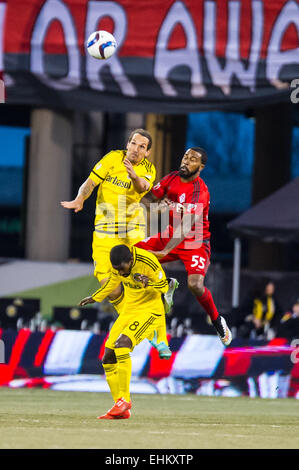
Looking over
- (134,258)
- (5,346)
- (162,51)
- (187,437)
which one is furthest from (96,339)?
(162,51)

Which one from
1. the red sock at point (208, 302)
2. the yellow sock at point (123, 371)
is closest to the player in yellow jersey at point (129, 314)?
the yellow sock at point (123, 371)

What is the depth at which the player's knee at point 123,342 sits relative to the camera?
428 inches

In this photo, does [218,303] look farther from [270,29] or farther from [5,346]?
[5,346]

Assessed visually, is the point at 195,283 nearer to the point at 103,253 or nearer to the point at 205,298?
the point at 205,298

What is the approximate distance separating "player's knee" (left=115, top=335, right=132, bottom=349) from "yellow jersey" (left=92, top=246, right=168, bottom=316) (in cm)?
34

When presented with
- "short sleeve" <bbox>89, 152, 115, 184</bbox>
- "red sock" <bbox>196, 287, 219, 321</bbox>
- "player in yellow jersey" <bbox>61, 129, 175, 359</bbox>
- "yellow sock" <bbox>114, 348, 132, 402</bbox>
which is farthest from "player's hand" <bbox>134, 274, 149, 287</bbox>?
"short sleeve" <bbox>89, 152, 115, 184</bbox>

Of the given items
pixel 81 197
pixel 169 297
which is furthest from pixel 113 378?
pixel 81 197

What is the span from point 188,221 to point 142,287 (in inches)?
48.9

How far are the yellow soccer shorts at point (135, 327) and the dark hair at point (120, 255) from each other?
2.58 ft

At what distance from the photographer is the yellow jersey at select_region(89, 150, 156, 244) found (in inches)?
487

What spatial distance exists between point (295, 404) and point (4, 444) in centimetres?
727

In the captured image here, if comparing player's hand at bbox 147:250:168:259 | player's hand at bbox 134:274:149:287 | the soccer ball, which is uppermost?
the soccer ball

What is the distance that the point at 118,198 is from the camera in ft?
41.2

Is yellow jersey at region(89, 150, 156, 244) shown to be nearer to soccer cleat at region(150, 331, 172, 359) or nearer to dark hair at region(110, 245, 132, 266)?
soccer cleat at region(150, 331, 172, 359)
